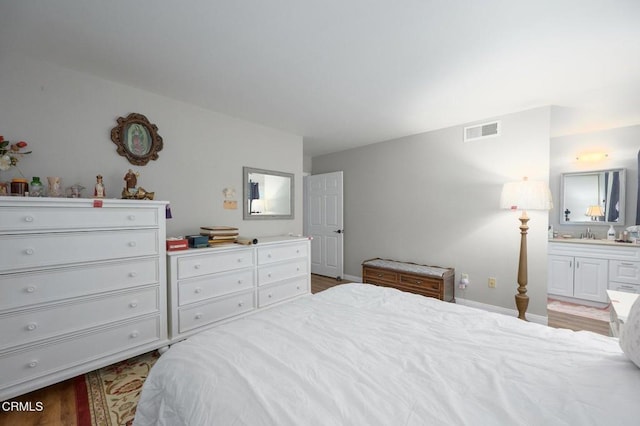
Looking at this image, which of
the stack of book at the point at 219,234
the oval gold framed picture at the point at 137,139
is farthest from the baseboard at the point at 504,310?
the oval gold framed picture at the point at 137,139

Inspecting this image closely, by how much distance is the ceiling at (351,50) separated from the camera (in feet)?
4.87

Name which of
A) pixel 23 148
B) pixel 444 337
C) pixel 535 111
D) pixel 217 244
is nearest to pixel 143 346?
pixel 217 244

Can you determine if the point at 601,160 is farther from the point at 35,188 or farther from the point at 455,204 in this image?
the point at 35,188

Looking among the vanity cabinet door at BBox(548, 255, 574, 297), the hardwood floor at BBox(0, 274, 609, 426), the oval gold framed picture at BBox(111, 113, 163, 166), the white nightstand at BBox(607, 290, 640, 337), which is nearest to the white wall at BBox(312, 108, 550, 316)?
the white nightstand at BBox(607, 290, 640, 337)

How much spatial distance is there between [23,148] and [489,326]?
339 cm

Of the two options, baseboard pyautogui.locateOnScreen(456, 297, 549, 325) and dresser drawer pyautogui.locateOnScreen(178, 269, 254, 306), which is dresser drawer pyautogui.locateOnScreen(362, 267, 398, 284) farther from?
dresser drawer pyautogui.locateOnScreen(178, 269, 254, 306)

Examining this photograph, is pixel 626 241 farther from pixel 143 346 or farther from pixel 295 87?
pixel 143 346

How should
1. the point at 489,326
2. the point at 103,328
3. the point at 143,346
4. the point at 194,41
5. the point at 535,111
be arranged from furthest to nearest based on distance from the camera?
the point at 535,111, the point at 143,346, the point at 103,328, the point at 194,41, the point at 489,326

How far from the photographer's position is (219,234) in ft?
8.78

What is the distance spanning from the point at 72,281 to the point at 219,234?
1.14 meters

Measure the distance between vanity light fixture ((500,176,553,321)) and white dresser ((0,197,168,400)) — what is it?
3442 mm

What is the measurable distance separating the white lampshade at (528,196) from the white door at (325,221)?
8.23 feet

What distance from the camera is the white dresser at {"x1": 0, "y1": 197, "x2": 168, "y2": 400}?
62.6 inches

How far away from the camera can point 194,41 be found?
1.76 meters
